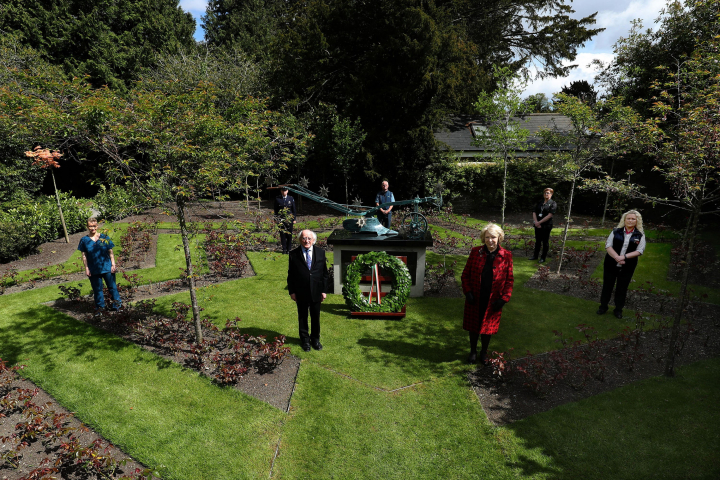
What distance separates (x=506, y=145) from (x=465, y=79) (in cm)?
608

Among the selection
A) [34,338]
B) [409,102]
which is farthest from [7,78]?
[409,102]

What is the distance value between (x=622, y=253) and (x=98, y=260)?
30.3 feet

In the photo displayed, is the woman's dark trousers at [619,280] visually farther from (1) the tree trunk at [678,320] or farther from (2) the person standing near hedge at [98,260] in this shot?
(2) the person standing near hedge at [98,260]

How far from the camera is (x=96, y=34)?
2411 cm

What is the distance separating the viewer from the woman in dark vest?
6.73 meters

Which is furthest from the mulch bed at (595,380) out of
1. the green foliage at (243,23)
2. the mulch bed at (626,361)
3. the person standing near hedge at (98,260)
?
the green foliage at (243,23)

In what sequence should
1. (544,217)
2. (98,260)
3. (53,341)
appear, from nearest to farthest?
1. (53,341)
2. (98,260)
3. (544,217)

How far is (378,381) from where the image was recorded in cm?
534

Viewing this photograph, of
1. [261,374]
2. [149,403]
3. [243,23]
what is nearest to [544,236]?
[261,374]

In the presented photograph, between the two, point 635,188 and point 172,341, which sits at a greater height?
point 635,188

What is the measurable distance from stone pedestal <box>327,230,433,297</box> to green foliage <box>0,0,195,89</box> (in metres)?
20.2

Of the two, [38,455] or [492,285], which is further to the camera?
[492,285]

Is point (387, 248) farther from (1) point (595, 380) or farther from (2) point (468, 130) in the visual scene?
(2) point (468, 130)

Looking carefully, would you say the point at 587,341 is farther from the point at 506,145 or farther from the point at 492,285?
the point at 506,145
